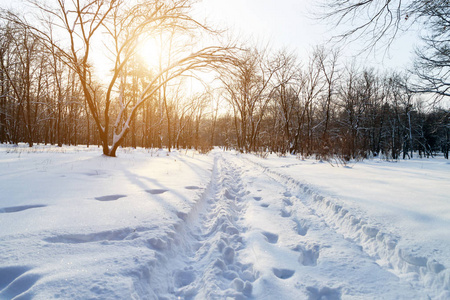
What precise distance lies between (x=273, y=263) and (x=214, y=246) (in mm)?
723

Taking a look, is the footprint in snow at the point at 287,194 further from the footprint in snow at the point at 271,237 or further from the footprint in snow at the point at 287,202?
the footprint in snow at the point at 271,237

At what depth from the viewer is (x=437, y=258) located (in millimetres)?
1839

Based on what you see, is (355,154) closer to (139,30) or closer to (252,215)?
(252,215)

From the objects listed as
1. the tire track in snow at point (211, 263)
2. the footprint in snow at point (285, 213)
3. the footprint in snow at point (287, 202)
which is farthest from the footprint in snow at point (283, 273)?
the footprint in snow at point (287, 202)

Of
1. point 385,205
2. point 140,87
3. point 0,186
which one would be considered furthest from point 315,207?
point 140,87

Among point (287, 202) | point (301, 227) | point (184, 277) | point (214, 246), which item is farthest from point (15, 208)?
point (287, 202)

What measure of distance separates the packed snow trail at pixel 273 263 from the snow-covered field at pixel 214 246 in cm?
1

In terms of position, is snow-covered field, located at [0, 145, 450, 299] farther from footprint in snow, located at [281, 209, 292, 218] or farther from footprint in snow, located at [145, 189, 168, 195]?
footprint in snow, located at [145, 189, 168, 195]

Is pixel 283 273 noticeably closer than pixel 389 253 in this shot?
Yes

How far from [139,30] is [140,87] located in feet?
61.6

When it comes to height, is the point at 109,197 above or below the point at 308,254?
above

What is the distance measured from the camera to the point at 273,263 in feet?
6.61

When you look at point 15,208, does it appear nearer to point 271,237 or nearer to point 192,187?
point 192,187

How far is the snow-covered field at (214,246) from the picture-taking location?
61.6 inches
